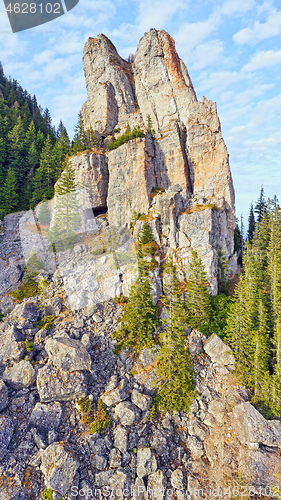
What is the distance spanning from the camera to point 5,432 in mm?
19375

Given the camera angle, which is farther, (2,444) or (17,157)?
(17,157)

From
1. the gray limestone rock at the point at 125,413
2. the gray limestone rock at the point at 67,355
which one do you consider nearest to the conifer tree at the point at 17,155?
the gray limestone rock at the point at 67,355

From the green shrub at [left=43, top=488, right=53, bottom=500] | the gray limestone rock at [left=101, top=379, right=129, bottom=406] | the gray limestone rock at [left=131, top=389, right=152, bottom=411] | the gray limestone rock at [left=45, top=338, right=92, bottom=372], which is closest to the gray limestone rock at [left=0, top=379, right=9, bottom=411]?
the gray limestone rock at [left=45, top=338, right=92, bottom=372]

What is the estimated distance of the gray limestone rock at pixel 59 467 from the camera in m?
17.5

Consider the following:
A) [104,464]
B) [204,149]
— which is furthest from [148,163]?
[104,464]

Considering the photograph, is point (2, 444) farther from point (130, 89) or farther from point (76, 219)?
point (130, 89)

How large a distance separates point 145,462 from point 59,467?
7.14 metres

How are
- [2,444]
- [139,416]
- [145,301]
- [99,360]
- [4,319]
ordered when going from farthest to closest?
1. [4,319]
2. [145,301]
3. [99,360]
4. [139,416]
5. [2,444]

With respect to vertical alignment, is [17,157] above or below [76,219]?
above

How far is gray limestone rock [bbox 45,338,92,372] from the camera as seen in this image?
23.0 meters

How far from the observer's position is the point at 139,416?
21.5 metres

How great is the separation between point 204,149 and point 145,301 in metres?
32.2

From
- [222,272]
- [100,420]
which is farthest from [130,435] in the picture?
[222,272]

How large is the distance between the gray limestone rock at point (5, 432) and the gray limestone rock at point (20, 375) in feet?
9.55
